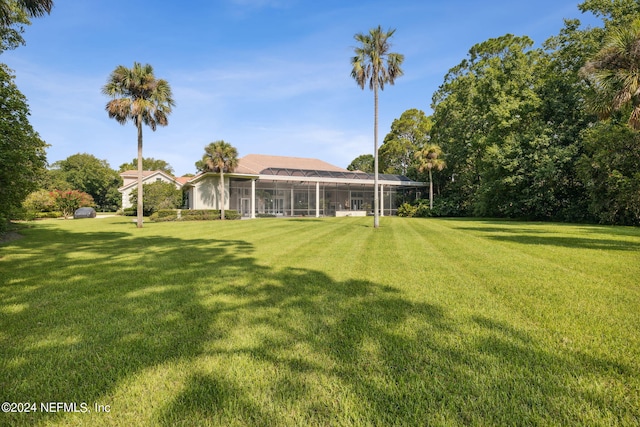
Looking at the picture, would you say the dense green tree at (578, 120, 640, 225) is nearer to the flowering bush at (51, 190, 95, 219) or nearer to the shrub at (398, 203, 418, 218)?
the shrub at (398, 203, 418, 218)

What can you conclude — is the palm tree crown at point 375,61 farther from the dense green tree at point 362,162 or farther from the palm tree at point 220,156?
the dense green tree at point 362,162

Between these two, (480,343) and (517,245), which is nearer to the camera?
(480,343)

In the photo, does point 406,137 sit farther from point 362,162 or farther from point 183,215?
point 183,215

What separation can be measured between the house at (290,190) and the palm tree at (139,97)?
319 inches

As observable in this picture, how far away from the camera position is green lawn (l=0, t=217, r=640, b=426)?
6.68 feet

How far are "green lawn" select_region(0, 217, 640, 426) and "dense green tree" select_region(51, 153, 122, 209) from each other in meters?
59.3

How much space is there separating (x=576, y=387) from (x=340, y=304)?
2.48 meters

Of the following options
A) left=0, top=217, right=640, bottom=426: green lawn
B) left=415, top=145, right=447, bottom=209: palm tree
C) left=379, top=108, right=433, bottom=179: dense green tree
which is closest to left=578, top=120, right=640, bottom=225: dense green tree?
left=415, top=145, right=447, bottom=209: palm tree

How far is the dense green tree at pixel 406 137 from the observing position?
45319mm

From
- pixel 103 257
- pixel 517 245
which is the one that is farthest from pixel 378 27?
pixel 103 257

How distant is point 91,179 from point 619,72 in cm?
6658

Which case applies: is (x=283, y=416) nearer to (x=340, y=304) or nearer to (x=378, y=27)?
(x=340, y=304)

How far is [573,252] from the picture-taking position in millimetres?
8328

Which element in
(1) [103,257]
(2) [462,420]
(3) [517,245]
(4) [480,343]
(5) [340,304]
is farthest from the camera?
(3) [517,245]
